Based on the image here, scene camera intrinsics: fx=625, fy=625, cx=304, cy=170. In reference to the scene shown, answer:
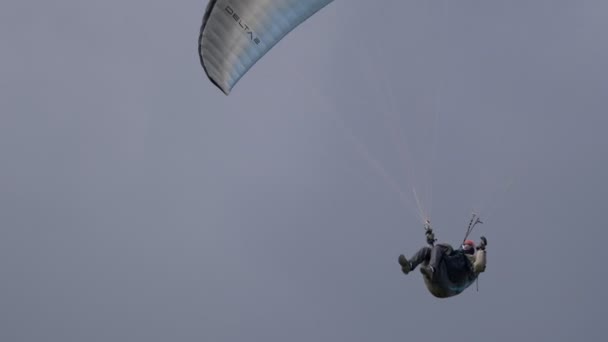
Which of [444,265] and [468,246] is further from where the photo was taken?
[468,246]

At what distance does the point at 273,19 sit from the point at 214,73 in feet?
10.2

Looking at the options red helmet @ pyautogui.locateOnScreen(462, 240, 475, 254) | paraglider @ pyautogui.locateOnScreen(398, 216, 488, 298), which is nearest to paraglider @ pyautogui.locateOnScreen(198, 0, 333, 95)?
paraglider @ pyautogui.locateOnScreen(398, 216, 488, 298)

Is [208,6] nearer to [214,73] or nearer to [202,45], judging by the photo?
[202,45]

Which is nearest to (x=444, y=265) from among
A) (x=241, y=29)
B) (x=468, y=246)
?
(x=468, y=246)

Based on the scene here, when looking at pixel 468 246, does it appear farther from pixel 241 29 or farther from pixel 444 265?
pixel 241 29

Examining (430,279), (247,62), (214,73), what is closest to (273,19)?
(247,62)

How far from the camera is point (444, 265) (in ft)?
45.5

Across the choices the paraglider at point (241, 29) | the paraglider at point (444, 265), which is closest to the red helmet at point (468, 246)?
the paraglider at point (444, 265)

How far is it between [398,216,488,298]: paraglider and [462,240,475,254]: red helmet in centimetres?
30

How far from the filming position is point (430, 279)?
13648 mm

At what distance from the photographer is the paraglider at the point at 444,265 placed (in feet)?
44.6

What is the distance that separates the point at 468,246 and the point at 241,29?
7.84 meters

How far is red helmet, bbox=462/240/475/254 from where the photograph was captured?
49.6ft

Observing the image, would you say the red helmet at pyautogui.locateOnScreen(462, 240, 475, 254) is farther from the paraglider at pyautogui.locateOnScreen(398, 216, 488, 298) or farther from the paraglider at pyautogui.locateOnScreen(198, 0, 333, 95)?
the paraglider at pyautogui.locateOnScreen(198, 0, 333, 95)
